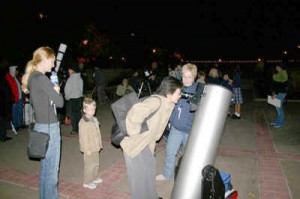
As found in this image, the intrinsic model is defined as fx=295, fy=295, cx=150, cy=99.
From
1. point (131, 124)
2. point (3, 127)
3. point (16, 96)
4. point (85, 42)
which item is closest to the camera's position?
point (131, 124)

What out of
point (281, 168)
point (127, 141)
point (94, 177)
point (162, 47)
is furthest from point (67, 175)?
point (162, 47)

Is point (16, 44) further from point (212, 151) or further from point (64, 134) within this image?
point (212, 151)

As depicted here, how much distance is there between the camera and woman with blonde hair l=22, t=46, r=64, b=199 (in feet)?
11.3

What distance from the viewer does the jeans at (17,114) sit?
26.6 ft

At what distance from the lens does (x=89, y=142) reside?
4.62 meters

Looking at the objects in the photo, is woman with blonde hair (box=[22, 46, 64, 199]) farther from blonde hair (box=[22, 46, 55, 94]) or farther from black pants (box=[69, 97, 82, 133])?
black pants (box=[69, 97, 82, 133])

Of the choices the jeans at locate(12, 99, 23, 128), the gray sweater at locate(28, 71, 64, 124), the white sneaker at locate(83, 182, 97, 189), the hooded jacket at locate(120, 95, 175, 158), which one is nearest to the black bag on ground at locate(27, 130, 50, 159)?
the gray sweater at locate(28, 71, 64, 124)

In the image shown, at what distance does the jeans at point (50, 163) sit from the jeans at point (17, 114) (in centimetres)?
496

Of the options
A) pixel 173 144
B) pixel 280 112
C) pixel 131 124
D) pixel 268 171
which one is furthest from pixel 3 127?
pixel 280 112

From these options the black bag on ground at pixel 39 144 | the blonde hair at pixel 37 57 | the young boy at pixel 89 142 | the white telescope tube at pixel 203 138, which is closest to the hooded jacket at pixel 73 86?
the young boy at pixel 89 142

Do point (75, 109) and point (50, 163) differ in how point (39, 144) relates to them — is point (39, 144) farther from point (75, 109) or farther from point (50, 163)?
point (75, 109)

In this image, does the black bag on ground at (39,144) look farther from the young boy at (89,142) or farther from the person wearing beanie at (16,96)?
the person wearing beanie at (16,96)

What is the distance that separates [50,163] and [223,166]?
10.9ft

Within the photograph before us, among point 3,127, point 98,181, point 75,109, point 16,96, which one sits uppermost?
point 16,96
